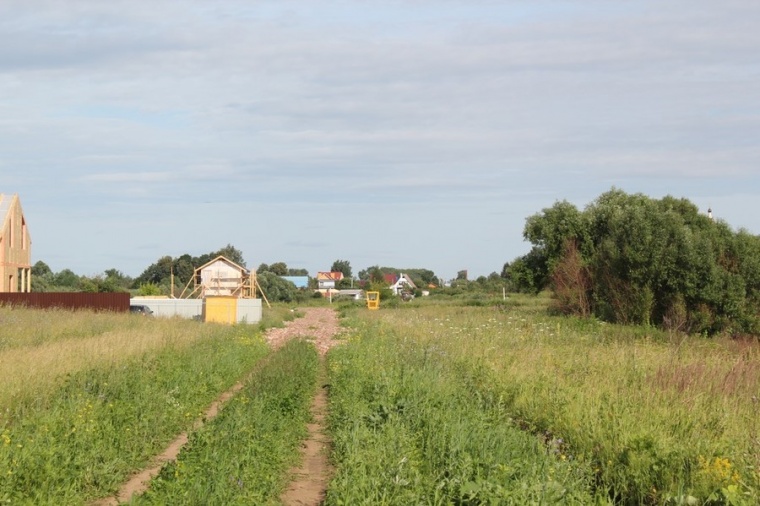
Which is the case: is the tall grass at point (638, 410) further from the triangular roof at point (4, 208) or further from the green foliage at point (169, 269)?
the green foliage at point (169, 269)

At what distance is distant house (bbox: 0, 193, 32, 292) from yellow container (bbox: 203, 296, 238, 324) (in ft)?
47.1

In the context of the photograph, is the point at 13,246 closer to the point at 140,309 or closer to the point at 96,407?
the point at 140,309

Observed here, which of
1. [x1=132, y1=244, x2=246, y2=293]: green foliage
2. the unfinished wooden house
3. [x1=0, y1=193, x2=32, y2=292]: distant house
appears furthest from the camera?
[x1=132, y1=244, x2=246, y2=293]: green foliage

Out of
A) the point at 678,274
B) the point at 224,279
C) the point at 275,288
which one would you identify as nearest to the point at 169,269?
the point at 275,288

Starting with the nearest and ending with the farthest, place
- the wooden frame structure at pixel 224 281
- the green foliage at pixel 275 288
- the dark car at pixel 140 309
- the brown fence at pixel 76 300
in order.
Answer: the brown fence at pixel 76 300 < the dark car at pixel 140 309 < the wooden frame structure at pixel 224 281 < the green foliage at pixel 275 288

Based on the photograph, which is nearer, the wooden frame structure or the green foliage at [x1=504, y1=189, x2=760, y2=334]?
the green foliage at [x1=504, y1=189, x2=760, y2=334]

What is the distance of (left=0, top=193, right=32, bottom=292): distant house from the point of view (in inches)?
1987

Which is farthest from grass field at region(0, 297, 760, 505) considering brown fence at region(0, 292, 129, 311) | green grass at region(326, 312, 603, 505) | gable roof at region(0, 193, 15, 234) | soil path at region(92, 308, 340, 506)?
gable roof at region(0, 193, 15, 234)

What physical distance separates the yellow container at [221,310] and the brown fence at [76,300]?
4521 millimetres

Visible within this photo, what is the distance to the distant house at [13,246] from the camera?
166 ft

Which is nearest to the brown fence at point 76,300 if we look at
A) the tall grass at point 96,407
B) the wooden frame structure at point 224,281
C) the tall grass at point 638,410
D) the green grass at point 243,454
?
the wooden frame structure at point 224,281

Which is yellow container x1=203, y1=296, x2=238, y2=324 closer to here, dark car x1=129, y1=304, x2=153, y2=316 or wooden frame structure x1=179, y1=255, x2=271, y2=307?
dark car x1=129, y1=304, x2=153, y2=316

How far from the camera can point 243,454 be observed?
10172 mm

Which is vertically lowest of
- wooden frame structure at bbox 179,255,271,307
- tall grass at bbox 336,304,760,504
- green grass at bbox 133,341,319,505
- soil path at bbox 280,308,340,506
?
soil path at bbox 280,308,340,506
